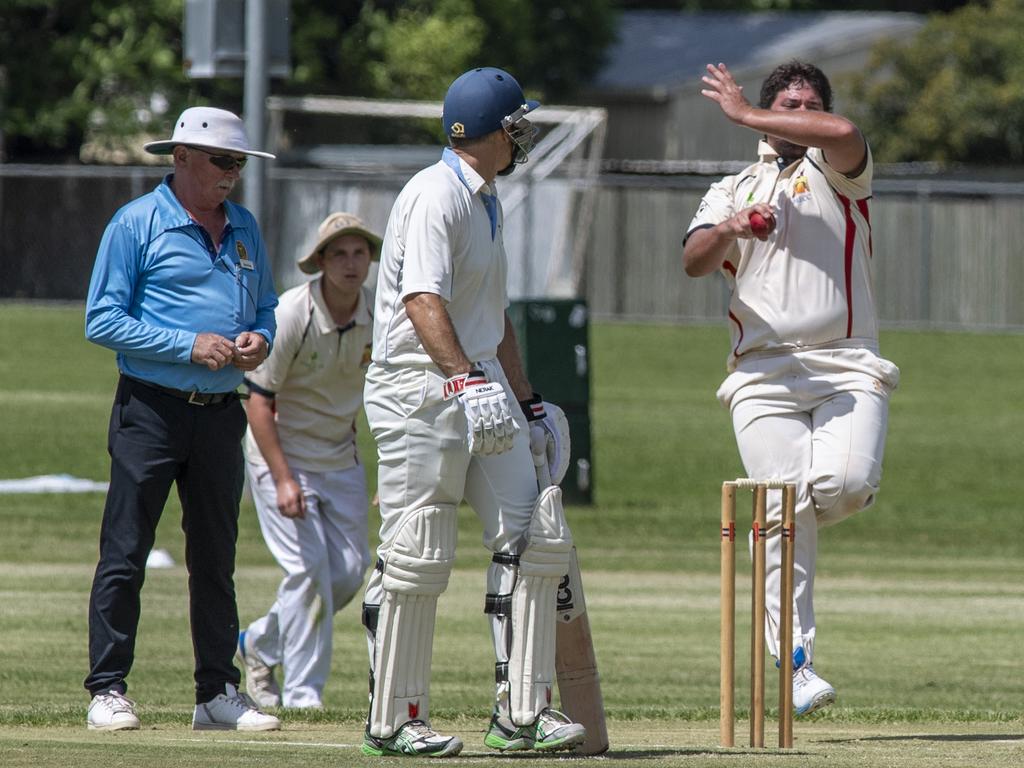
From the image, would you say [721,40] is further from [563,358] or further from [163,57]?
[563,358]

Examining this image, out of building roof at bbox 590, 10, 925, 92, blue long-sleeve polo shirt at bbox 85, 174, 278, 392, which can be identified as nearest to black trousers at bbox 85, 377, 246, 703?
blue long-sleeve polo shirt at bbox 85, 174, 278, 392

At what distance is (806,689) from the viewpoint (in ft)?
23.6

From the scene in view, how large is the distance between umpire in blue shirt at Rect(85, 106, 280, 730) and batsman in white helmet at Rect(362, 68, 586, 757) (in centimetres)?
112

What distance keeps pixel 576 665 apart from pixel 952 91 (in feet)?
120

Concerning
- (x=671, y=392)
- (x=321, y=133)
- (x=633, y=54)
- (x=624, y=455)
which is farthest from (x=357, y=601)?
(x=633, y=54)

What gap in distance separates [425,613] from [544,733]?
0.51 meters

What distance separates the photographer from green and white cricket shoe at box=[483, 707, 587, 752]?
6.19 m

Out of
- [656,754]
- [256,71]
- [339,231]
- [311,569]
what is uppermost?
[256,71]

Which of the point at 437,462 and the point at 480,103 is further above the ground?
the point at 480,103

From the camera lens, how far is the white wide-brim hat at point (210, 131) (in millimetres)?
7297

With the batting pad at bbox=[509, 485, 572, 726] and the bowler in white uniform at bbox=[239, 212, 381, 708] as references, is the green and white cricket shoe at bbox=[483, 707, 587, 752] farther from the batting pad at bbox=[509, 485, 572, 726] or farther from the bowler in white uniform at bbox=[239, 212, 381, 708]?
the bowler in white uniform at bbox=[239, 212, 381, 708]

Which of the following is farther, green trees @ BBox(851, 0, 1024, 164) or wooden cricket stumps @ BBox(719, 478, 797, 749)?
green trees @ BBox(851, 0, 1024, 164)

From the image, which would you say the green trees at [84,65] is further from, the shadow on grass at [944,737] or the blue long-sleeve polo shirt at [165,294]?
the shadow on grass at [944,737]

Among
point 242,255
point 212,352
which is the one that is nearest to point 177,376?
point 212,352
